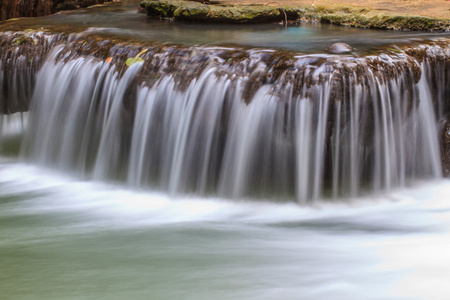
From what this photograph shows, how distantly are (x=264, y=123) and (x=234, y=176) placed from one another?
1.61ft

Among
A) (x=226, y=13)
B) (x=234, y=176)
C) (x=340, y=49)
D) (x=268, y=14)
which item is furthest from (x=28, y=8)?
(x=340, y=49)

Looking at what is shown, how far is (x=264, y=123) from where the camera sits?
14.5ft

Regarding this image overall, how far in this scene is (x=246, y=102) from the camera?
4.49 meters

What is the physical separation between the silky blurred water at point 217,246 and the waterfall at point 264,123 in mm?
178

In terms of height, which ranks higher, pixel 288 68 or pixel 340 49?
pixel 340 49

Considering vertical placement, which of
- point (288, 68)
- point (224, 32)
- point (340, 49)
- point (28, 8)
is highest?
point (28, 8)

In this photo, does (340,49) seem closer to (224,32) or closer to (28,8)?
(224,32)

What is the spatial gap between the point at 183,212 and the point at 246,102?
0.99m

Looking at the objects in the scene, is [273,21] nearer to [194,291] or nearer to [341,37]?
[341,37]

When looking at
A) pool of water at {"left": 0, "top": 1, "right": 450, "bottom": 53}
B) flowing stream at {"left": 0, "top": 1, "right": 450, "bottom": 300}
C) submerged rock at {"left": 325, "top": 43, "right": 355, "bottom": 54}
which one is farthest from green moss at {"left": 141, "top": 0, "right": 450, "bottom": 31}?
submerged rock at {"left": 325, "top": 43, "right": 355, "bottom": 54}

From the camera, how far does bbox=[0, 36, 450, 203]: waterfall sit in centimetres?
436

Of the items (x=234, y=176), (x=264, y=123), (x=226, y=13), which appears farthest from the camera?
(x=226, y=13)

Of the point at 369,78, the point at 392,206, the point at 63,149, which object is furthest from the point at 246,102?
the point at 63,149

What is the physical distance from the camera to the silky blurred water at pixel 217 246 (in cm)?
332
